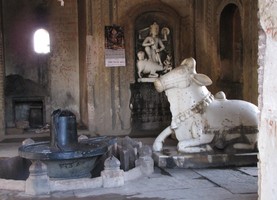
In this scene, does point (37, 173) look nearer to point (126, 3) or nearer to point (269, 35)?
point (269, 35)

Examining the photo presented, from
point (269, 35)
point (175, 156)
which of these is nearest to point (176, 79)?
point (175, 156)

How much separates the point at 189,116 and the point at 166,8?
554cm

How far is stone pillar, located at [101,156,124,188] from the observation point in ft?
18.9

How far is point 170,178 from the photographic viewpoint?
6.17 m

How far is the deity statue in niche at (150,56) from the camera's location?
11750 mm

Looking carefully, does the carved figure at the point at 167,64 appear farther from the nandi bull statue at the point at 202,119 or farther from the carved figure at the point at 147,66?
the nandi bull statue at the point at 202,119

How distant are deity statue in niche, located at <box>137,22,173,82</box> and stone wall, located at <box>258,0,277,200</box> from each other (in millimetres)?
8159

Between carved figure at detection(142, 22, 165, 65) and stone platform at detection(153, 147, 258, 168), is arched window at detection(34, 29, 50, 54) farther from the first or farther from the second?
stone platform at detection(153, 147, 258, 168)

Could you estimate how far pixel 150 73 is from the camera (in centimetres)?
1182

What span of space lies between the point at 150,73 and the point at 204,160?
5.35 meters

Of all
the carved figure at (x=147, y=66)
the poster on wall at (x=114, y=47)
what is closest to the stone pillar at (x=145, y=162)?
the poster on wall at (x=114, y=47)

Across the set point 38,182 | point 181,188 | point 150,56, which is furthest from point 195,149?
point 150,56

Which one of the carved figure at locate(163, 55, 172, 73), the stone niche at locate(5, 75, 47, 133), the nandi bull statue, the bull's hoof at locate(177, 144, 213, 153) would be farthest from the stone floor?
the stone niche at locate(5, 75, 47, 133)

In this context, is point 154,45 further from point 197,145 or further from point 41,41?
point 197,145
